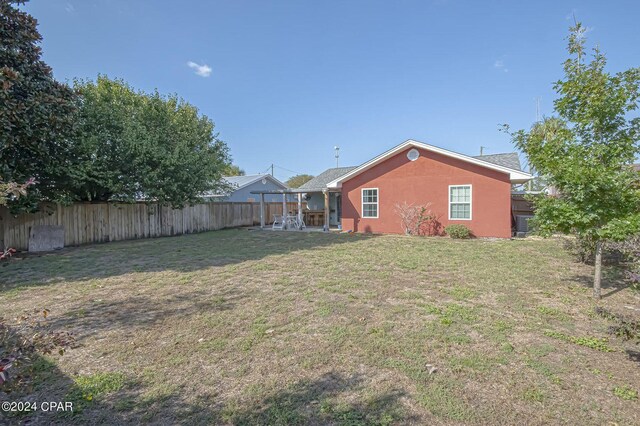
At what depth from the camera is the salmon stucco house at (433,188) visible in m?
12.1

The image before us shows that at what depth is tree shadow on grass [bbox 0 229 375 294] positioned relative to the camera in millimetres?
7141

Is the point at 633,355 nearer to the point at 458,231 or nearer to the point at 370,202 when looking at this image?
the point at 458,231

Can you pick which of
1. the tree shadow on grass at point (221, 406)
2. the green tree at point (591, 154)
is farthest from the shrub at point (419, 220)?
the tree shadow on grass at point (221, 406)

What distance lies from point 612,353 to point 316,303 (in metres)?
3.54

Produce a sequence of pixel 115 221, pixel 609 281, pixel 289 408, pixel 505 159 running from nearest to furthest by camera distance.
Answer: pixel 289 408 < pixel 609 281 < pixel 115 221 < pixel 505 159

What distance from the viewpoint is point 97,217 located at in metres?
12.7

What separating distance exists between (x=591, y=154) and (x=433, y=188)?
831 cm

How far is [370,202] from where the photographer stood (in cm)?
1491

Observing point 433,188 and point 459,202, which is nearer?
point 459,202

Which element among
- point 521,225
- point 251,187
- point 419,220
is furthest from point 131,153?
point 521,225

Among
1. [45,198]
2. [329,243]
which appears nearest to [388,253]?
[329,243]

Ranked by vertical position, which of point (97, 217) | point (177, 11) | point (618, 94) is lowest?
point (97, 217)

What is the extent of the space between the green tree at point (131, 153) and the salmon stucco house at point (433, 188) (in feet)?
22.4

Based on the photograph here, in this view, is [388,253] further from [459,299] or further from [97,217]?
[97,217]
